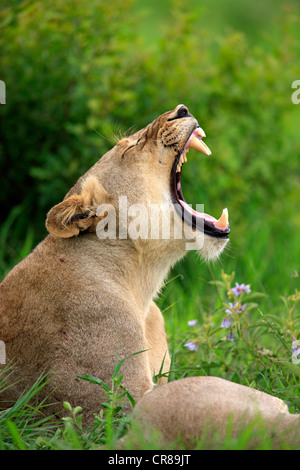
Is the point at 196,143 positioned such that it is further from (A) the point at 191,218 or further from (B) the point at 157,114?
(B) the point at 157,114

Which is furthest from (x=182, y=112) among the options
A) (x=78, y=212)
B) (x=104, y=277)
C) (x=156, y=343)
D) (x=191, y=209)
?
(x=156, y=343)

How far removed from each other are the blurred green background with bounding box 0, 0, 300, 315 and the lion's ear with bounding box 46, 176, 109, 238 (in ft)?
6.56

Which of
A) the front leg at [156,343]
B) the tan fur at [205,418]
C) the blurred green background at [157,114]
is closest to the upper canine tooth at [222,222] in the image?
the front leg at [156,343]

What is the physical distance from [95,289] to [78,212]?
13.9 inches

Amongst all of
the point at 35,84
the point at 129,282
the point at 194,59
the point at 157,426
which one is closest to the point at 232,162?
the point at 194,59

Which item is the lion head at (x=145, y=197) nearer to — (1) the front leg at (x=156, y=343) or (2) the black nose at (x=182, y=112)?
(2) the black nose at (x=182, y=112)

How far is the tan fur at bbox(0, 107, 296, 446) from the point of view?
2.95m

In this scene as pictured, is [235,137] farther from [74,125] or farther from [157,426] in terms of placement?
[157,426]

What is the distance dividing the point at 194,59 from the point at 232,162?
0.94 metres

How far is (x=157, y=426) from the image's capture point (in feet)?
8.13

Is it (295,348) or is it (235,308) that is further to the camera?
(235,308)

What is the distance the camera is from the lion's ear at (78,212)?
10.2ft

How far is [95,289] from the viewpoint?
3.06 meters

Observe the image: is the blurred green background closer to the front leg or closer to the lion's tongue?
the front leg
